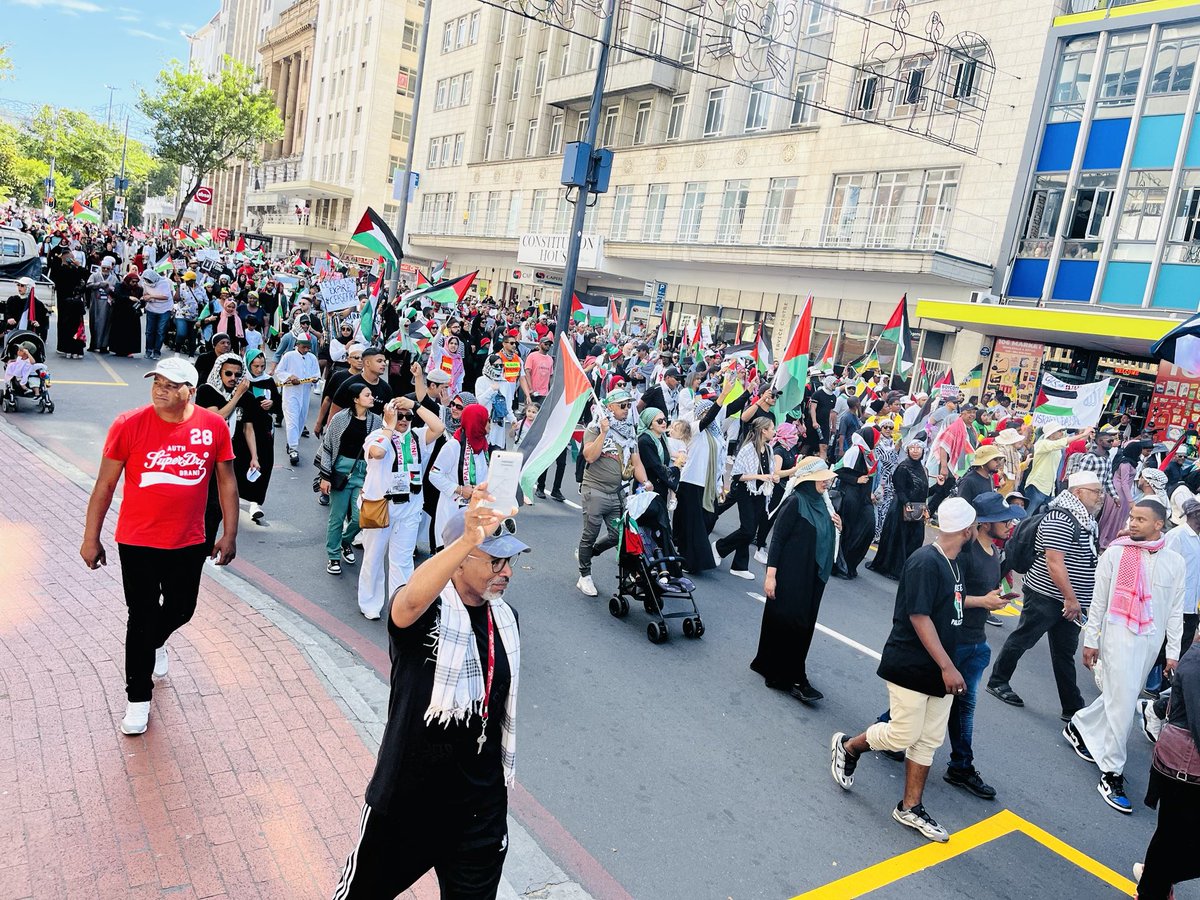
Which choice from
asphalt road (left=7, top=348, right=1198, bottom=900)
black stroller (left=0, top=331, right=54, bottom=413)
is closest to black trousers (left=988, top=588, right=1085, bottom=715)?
asphalt road (left=7, top=348, right=1198, bottom=900)

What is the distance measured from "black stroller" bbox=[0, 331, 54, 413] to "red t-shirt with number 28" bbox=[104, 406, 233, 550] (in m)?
9.14

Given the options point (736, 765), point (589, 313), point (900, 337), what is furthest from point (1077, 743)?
point (589, 313)

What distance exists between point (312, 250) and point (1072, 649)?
72507 mm

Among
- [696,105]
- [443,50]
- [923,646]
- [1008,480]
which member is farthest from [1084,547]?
[443,50]

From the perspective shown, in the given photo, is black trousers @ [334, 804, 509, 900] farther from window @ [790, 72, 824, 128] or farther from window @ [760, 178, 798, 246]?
window @ [790, 72, 824, 128]

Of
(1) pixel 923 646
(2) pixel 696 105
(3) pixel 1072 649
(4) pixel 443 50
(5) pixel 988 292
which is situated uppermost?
(4) pixel 443 50

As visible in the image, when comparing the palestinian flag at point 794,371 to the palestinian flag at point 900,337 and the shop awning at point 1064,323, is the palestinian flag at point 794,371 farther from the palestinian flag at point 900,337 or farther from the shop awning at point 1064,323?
the shop awning at point 1064,323

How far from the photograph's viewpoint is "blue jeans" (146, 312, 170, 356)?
1809 cm

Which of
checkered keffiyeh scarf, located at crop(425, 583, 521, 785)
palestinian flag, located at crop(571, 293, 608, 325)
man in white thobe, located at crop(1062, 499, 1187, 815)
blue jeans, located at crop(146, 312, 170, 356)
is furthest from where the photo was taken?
palestinian flag, located at crop(571, 293, 608, 325)

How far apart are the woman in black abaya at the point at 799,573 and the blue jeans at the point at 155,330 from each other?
1578cm

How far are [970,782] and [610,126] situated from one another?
41.6 meters

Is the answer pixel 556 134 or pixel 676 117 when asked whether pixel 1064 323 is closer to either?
pixel 676 117

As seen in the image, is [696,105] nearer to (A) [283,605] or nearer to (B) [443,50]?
(B) [443,50]

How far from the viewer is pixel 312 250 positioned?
71625 mm
